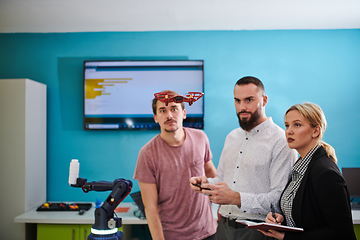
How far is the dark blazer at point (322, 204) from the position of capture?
1.21 meters

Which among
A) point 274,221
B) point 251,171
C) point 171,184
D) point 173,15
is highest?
point 173,15

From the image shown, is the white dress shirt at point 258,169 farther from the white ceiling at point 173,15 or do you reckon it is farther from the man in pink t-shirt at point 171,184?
the white ceiling at point 173,15

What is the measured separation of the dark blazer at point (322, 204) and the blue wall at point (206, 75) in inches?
71.3

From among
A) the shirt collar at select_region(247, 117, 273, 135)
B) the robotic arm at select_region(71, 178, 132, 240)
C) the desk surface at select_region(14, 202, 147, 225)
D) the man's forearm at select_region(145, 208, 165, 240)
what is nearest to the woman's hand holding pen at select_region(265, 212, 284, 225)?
the shirt collar at select_region(247, 117, 273, 135)

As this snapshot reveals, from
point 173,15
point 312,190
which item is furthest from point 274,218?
point 173,15

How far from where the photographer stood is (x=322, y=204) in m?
1.25

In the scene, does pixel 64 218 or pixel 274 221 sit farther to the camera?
pixel 64 218

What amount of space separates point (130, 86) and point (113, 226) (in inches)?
85.7

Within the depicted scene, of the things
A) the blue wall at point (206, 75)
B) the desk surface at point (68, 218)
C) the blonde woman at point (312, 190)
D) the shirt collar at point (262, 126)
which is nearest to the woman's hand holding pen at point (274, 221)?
the blonde woman at point (312, 190)

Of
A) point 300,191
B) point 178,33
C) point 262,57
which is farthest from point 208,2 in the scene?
point 300,191

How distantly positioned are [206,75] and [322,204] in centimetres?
211

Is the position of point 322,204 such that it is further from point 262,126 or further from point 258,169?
point 262,126

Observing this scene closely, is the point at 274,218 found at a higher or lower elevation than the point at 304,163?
lower

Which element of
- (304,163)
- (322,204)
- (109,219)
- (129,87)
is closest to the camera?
(109,219)
